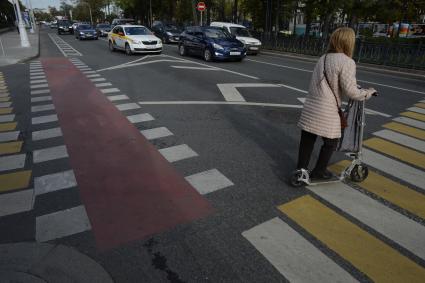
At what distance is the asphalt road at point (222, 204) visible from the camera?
2.95 metres

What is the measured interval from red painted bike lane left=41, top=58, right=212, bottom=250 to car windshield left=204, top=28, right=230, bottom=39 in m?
11.6

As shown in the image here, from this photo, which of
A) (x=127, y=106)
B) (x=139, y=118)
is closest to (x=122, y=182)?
(x=139, y=118)

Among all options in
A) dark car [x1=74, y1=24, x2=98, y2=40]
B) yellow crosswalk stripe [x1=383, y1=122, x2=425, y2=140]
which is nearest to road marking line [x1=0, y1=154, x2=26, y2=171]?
yellow crosswalk stripe [x1=383, y1=122, x2=425, y2=140]

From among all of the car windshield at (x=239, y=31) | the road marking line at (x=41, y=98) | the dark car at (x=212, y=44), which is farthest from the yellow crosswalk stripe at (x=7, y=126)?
the car windshield at (x=239, y=31)

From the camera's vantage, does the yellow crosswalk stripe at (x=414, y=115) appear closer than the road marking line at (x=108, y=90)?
Yes

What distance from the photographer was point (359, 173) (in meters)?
4.44

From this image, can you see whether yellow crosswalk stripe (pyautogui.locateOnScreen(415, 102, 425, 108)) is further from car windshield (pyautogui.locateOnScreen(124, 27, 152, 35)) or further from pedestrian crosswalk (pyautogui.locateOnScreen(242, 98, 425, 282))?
car windshield (pyautogui.locateOnScreen(124, 27, 152, 35))

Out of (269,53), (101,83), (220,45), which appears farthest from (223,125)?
(269,53)

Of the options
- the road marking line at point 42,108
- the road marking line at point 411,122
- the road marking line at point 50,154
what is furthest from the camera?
the road marking line at point 42,108

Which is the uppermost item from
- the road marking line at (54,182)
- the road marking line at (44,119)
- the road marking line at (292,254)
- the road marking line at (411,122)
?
the road marking line at (292,254)

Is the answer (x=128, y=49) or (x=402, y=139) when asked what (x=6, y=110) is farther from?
(x=128, y=49)

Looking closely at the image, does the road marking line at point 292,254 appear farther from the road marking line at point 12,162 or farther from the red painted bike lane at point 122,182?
the road marking line at point 12,162

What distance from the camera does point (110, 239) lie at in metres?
3.25

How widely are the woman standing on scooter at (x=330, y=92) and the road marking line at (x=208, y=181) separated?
1.07 metres
